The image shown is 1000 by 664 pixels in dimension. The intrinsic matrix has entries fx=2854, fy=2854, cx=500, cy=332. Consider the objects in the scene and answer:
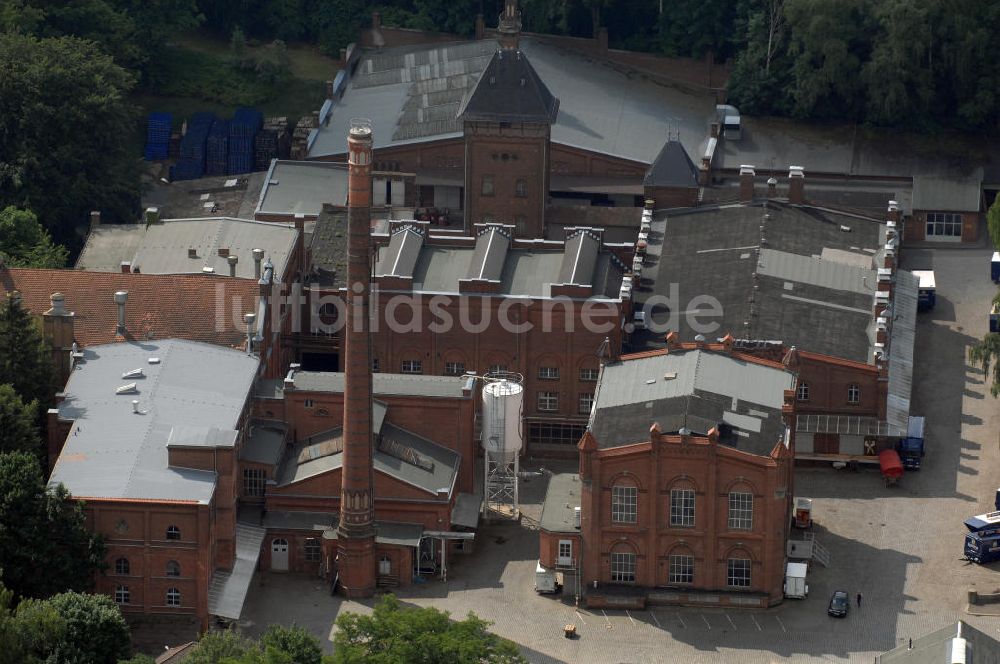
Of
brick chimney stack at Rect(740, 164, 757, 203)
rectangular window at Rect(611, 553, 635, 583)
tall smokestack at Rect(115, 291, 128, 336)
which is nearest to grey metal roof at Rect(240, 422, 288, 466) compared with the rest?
tall smokestack at Rect(115, 291, 128, 336)

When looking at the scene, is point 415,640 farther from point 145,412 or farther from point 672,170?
point 672,170

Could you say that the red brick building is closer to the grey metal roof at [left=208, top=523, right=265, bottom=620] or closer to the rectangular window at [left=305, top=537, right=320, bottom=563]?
the rectangular window at [left=305, top=537, right=320, bottom=563]

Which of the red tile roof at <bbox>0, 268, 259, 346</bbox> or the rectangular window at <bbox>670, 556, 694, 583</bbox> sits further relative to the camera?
the red tile roof at <bbox>0, 268, 259, 346</bbox>

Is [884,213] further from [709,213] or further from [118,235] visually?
[118,235]

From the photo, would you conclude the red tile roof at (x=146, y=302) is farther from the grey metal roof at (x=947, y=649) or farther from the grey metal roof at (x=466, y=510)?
the grey metal roof at (x=947, y=649)

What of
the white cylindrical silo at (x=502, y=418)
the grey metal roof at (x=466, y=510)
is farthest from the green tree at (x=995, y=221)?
the grey metal roof at (x=466, y=510)
